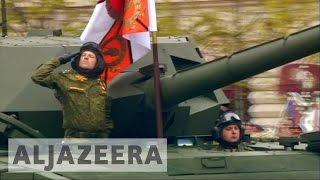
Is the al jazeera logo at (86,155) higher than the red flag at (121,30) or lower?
lower

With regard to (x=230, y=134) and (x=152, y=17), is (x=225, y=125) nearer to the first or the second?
(x=230, y=134)

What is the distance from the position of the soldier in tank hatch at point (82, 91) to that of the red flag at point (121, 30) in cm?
40

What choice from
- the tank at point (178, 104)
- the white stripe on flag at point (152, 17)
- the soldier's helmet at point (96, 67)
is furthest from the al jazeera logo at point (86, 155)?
the white stripe on flag at point (152, 17)

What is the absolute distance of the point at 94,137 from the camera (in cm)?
682

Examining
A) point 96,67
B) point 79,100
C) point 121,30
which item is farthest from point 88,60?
point 121,30

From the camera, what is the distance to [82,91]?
6.84m

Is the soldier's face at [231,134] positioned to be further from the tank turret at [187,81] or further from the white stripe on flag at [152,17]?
the white stripe on flag at [152,17]

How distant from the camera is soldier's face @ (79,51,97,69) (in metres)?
6.86

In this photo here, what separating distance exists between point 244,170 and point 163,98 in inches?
43.9

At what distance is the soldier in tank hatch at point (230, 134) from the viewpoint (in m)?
6.88

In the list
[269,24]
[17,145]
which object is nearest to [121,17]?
[17,145]

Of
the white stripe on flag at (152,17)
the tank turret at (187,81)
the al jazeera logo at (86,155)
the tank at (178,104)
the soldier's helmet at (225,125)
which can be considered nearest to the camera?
the al jazeera logo at (86,155)

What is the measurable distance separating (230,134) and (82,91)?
4.18 ft

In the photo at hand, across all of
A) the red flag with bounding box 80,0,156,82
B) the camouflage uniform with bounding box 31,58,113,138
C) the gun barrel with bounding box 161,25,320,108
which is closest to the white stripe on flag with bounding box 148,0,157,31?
the red flag with bounding box 80,0,156,82
